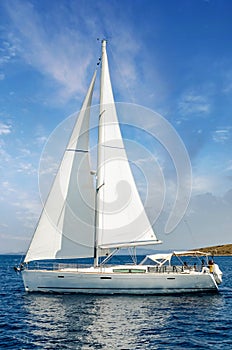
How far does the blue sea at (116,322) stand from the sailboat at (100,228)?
1.20 m

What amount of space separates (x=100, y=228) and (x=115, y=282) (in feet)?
16.3

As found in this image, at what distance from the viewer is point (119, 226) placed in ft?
113

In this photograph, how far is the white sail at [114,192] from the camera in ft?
112

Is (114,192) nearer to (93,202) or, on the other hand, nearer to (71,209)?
(93,202)

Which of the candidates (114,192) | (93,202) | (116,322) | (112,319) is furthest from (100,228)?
(116,322)

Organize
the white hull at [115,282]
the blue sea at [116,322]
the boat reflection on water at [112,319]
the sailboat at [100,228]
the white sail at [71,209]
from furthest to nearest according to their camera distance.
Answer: the white sail at [71,209] < the sailboat at [100,228] < the white hull at [115,282] < the boat reflection on water at [112,319] < the blue sea at [116,322]

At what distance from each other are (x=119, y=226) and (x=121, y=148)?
303 inches

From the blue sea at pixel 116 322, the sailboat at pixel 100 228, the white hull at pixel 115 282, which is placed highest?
the sailboat at pixel 100 228

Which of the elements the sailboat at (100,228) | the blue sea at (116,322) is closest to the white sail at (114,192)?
the sailboat at (100,228)

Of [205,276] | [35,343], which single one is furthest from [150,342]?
[205,276]

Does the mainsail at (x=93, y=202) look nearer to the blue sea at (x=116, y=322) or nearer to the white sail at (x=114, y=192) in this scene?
the white sail at (x=114, y=192)

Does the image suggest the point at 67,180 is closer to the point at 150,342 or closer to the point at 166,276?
the point at 166,276

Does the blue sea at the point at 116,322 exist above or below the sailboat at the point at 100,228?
below

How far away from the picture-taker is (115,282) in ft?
106
